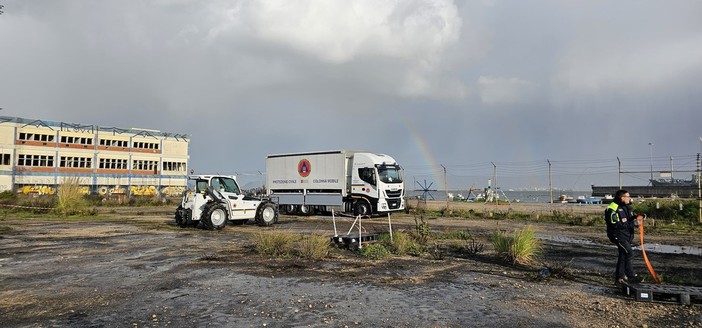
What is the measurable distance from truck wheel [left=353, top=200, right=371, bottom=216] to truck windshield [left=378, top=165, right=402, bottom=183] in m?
1.75

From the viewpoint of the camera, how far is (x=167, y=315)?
630 centimetres

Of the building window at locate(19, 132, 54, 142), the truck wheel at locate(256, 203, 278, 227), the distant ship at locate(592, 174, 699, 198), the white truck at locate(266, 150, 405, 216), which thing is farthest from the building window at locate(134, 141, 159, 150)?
the distant ship at locate(592, 174, 699, 198)

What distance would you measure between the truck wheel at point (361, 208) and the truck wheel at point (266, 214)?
6.55m

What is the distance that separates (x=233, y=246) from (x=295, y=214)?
1636 cm

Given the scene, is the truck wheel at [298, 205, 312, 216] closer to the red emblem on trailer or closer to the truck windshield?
the red emblem on trailer

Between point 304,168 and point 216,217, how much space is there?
11231mm

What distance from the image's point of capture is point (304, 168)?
29172 millimetres

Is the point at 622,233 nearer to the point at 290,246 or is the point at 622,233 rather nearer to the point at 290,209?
the point at 290,246

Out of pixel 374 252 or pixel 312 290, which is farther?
pixel 374 252

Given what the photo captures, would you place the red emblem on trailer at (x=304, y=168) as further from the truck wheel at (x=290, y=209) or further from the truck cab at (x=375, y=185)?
the truck cab at (x=375, y=185)

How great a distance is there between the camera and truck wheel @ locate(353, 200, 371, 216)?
1018 inches

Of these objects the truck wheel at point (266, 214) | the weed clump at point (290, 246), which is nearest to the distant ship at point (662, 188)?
the truck wheel at point (266, 214)

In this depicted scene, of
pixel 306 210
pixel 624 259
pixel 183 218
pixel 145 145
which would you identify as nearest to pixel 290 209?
pixel 306 210

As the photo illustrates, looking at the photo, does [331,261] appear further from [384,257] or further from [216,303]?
[216,303]
